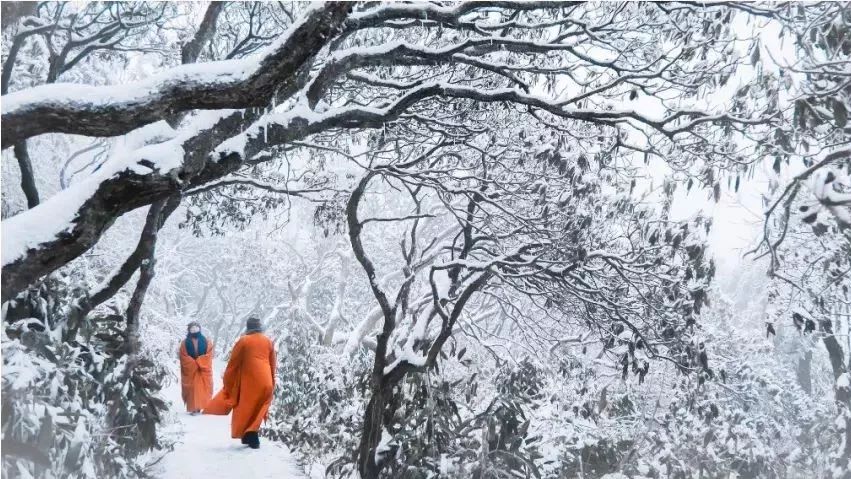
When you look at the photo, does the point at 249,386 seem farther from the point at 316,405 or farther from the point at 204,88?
the point at 204,88

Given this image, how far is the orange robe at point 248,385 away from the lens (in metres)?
8.41

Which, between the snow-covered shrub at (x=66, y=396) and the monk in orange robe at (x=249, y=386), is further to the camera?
the monk in orange robe at (x=249, y=386)

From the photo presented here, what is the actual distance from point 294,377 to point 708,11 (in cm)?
979

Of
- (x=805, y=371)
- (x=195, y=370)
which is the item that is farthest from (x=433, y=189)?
(x=805, y=371)

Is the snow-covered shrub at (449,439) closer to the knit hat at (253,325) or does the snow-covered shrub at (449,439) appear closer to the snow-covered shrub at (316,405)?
the snow-covered shrub at (316,405)

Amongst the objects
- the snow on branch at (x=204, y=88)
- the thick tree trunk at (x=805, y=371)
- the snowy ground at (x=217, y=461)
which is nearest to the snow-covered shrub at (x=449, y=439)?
the snowy ground at (x=217, y=461)

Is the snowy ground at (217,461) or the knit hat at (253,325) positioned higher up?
the knit hat at (253,325)

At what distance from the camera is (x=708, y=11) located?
658cm

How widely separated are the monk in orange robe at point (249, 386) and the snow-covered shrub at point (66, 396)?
1.03 m

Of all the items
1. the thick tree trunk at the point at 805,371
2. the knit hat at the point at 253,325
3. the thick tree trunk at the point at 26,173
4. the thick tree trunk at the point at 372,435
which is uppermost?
the thick tree trunk at the point at 805,371

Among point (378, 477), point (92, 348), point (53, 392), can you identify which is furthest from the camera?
point (378, 477)

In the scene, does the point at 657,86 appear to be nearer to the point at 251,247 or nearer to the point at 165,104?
the point at 165,104

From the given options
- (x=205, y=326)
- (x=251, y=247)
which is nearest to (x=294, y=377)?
(x=251, y=247)

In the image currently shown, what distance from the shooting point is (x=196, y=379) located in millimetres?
12195
